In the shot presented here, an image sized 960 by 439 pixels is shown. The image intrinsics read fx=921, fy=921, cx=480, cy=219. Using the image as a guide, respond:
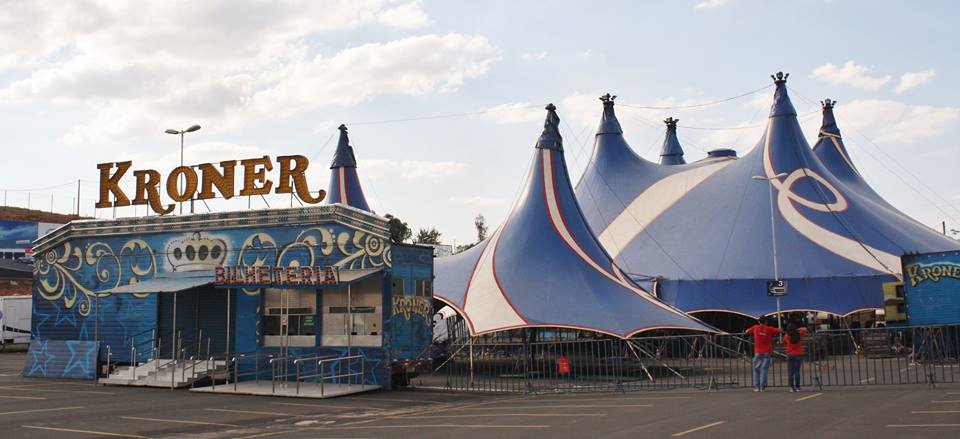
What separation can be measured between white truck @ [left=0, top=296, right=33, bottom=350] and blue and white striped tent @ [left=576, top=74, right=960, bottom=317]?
2849 cm

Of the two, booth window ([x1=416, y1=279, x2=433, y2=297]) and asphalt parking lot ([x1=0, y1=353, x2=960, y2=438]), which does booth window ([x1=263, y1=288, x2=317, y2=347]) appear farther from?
asphalt parking lot ([x1=0, y1=353, x2=960, y2=438])

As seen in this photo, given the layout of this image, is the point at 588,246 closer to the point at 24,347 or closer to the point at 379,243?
the point at 379,243

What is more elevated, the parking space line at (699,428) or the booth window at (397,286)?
the booth window at (397,286)

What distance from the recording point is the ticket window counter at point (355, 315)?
77.1 feet

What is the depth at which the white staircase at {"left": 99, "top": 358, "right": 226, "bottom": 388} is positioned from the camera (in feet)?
77.5

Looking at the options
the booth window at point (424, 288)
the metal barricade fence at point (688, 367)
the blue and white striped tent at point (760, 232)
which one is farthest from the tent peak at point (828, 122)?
the booth window at point (424, 288)

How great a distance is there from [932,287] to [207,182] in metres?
23.0

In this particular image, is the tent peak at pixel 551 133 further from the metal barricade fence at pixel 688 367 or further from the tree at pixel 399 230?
the tree at pixel 399 230

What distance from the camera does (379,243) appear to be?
2372 cm

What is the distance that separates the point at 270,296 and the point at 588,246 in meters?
10.5

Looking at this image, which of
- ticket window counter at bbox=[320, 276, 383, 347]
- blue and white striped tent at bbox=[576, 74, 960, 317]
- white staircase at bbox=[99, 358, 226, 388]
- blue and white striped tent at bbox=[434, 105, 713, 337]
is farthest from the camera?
blue and white striped tent at bbox=[576, 74, 960, 317]

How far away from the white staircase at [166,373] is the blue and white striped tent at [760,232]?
66.6ft

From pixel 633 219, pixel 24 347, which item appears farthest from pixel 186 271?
pixel 24 347

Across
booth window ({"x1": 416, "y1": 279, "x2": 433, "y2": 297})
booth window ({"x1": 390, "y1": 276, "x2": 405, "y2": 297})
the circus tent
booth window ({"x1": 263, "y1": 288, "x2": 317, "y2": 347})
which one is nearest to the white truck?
the circus tent
